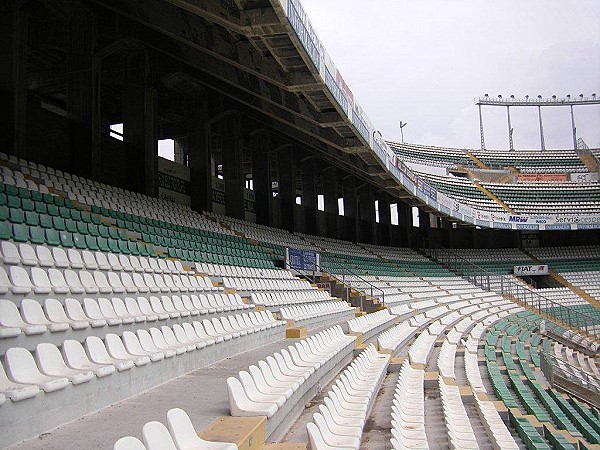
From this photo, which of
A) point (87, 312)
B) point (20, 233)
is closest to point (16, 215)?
point (20, 233)

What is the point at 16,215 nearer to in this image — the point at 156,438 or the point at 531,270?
the point at 156,438

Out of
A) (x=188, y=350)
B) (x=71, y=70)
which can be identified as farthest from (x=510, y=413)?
(x=71, y=70)

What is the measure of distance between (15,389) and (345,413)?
240 centimetres

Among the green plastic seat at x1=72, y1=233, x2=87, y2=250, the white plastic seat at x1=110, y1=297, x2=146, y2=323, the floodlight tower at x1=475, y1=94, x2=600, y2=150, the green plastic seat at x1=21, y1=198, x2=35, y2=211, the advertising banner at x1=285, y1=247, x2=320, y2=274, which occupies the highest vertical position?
the floodlight tower at x1=475, y1=94, x2=600, y2=150

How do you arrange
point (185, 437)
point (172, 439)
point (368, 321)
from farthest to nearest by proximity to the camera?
point (368, 321)
point (185, 437)
point (172, 439)

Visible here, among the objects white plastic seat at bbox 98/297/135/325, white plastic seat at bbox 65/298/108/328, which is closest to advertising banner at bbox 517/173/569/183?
white plastic seat at bbox 98/297/135/325

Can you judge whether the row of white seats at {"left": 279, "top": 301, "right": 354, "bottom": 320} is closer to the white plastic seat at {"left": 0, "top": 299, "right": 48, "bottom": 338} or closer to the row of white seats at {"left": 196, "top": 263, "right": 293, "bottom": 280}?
the row of white seats at {"left": 196, "top": 263, "right": 293, "bottom": 280}

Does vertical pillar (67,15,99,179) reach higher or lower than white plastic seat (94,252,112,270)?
higher

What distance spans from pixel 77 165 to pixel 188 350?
941 centimetres

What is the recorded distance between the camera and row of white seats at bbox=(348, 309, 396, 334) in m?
9.40

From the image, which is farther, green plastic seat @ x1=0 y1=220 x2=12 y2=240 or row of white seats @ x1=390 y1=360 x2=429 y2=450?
green plastic seat @ x1=0 y1=220 x2=12 y2=240

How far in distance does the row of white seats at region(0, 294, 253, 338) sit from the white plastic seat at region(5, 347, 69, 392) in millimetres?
271

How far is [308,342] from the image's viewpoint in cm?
617

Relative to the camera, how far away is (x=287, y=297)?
401 inches
